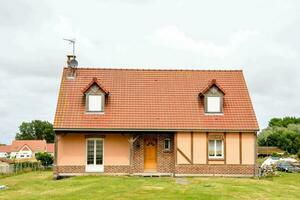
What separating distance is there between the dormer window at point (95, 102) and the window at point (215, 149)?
7570 millimetres

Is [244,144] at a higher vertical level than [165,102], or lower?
lower

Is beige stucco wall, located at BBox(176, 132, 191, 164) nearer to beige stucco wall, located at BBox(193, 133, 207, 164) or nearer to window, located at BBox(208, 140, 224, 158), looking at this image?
beige stucco wall, located at BBox(193, 133, 207, 164)

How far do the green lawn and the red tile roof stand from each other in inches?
165

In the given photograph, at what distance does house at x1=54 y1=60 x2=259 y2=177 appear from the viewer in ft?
102

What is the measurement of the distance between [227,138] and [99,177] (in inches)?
338

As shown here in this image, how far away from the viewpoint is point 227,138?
31.5 metres

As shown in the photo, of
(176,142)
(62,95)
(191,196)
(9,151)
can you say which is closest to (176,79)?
(176,142)

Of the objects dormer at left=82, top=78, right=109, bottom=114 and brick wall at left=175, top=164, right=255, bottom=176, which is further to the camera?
dormer at left=82, top=78, right=109, bottom=114

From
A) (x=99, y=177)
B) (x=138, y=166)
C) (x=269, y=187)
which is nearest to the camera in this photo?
(x=269, y=187)

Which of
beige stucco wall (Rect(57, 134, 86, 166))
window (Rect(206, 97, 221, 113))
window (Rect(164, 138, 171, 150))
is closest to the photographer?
beige stucco wall (Rect(57, 134, 86, 166))

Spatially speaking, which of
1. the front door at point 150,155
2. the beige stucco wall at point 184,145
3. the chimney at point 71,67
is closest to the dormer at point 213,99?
the beige stucco wall at point 184,145

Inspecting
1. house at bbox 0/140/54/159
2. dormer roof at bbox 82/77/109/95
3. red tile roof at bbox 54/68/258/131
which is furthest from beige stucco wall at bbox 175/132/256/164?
house at bbox 0/140/54/159

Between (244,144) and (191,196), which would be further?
(244,144)

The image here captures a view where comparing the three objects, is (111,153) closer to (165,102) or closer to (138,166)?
(138,166)
